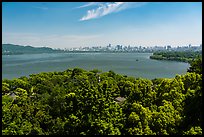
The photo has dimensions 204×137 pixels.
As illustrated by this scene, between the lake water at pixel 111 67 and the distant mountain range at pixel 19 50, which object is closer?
the lake water at pixel 111 67

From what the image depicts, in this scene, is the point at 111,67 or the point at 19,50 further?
the point at 19,50

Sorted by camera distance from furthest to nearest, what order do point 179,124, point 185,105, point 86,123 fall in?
point 185,105
point 179,124
point 86,123

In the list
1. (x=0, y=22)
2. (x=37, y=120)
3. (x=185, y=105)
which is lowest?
(x=37, y=120)

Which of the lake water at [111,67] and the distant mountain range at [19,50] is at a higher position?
the distant mountain range at [19,50]

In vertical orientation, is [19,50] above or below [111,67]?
above

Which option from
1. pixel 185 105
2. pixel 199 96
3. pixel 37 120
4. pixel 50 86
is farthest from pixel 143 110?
pixel 50 86

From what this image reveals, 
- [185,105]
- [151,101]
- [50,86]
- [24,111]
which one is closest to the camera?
[185,105]

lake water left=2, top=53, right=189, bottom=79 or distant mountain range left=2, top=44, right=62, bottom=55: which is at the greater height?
distant mountain range left=2, top=44, right=62, bottom=55

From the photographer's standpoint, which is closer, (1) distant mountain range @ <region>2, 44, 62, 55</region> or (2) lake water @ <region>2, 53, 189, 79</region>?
(2) lake water @ <region>2, 53, 189, 79</region>

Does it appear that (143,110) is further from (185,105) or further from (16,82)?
(16,82)

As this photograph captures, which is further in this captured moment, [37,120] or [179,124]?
[37,120]

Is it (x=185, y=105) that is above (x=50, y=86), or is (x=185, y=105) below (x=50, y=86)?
above
